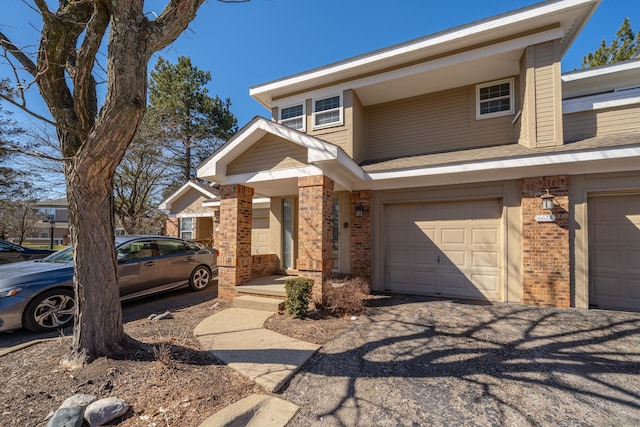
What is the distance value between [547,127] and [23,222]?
2975 centimetres

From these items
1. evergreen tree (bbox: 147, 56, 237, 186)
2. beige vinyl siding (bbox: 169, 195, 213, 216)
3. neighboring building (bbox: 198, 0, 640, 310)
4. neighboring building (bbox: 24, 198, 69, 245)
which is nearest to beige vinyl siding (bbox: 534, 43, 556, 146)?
neighboring building (bbox: 198, 0, 640, 310)

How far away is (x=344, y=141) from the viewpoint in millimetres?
7988

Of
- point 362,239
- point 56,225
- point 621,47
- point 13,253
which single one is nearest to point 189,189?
point 13,253

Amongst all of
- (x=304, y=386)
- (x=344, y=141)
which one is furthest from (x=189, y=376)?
(x=344, y=141)

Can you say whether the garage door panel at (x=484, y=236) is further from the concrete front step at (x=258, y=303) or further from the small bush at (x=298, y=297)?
the concrete front step at (x=258, y=303)

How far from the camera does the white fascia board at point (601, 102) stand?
6.01m

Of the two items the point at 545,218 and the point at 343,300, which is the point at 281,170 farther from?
the point at 545,218

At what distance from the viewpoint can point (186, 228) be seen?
15.2 meters

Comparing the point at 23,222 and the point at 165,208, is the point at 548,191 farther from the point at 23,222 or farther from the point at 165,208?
the point at 23,222

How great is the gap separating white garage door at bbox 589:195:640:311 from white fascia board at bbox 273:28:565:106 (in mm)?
3734

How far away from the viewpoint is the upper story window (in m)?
7.20

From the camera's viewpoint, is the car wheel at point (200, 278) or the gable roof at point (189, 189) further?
the gable roof at point (189, 189)

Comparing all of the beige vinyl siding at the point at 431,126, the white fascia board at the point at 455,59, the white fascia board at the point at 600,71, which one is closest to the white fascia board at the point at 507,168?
the beige vinyl siding at the point at 431,126

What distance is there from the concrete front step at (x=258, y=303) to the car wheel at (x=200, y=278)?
83.1 inches
